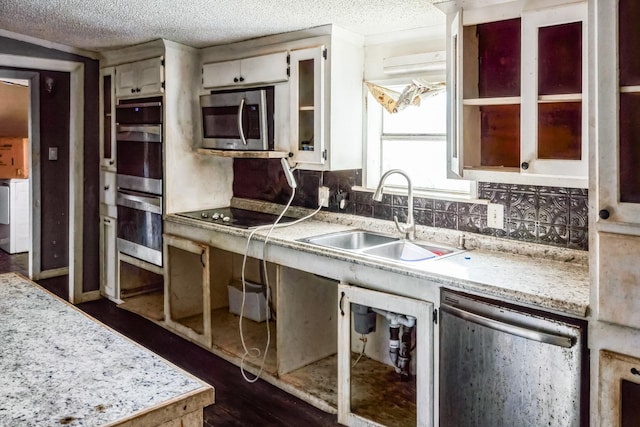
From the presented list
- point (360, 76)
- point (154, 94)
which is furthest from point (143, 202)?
point (360, 76)

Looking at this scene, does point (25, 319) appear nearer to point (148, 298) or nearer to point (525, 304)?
point (525, 304)

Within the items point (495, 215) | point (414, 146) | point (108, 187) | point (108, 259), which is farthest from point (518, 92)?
point (108, 259)

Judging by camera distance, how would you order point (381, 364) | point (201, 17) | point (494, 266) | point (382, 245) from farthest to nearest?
point (381, 364) → point (201, 17) → point (382, 245) → point (494, 266)

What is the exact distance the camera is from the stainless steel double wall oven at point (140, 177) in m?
3.84

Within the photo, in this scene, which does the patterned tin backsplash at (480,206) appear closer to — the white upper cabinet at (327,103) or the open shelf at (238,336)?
the white upper cabinet at (327,103)

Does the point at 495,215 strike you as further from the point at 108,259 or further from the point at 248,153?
the point at 108,259

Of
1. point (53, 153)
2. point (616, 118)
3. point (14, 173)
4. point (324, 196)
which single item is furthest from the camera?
point (14, 173)

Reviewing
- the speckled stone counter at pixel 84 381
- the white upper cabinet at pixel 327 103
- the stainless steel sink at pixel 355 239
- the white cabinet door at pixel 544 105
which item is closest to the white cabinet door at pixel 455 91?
the white cabinet door at pixel 544 105

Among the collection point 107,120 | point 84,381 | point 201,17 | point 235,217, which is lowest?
point 84,381

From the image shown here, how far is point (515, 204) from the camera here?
8.34 feet

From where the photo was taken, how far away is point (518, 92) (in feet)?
7.43

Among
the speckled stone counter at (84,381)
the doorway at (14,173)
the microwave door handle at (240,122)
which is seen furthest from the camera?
the doorway at (14,173)

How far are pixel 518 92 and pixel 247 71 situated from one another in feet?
6.00

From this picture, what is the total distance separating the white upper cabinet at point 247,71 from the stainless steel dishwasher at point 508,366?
184 centimetres
